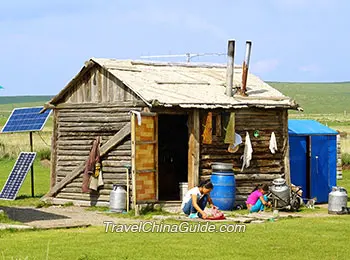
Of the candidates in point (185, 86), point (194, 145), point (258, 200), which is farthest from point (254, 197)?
point (185, 86)

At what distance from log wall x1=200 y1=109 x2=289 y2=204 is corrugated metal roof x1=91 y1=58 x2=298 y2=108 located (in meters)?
0.36

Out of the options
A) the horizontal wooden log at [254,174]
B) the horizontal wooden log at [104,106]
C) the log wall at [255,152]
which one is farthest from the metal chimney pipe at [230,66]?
the horizontal wooden log at [104,106]

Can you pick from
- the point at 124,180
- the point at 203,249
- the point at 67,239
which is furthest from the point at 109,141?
the point at 203,249

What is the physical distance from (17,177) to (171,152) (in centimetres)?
446

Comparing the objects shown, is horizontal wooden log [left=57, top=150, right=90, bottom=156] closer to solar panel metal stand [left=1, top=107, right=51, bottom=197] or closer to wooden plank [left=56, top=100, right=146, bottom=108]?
wooden plank [left=56, top=100, right=146, bottom=108]

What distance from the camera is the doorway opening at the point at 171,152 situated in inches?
975

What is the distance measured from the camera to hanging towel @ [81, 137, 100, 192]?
2155 cm

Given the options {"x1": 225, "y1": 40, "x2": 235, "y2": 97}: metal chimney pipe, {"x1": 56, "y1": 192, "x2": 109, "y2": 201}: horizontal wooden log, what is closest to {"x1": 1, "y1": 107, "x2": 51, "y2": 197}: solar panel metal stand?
{"x1": 56, "y1": 192, "x2": 109, "y2": 201}: horizontal wooden log

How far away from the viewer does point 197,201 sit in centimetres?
1822

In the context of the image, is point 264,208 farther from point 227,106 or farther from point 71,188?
point 71,188

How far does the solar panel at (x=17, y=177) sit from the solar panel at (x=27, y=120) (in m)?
0.86

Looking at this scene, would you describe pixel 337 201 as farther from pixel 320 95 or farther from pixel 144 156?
pixel 320 95

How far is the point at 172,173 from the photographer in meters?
25.1

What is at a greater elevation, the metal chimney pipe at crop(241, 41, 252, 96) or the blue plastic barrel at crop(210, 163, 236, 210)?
the metal chimney pipe at crop(241, 41, 252, 96)
